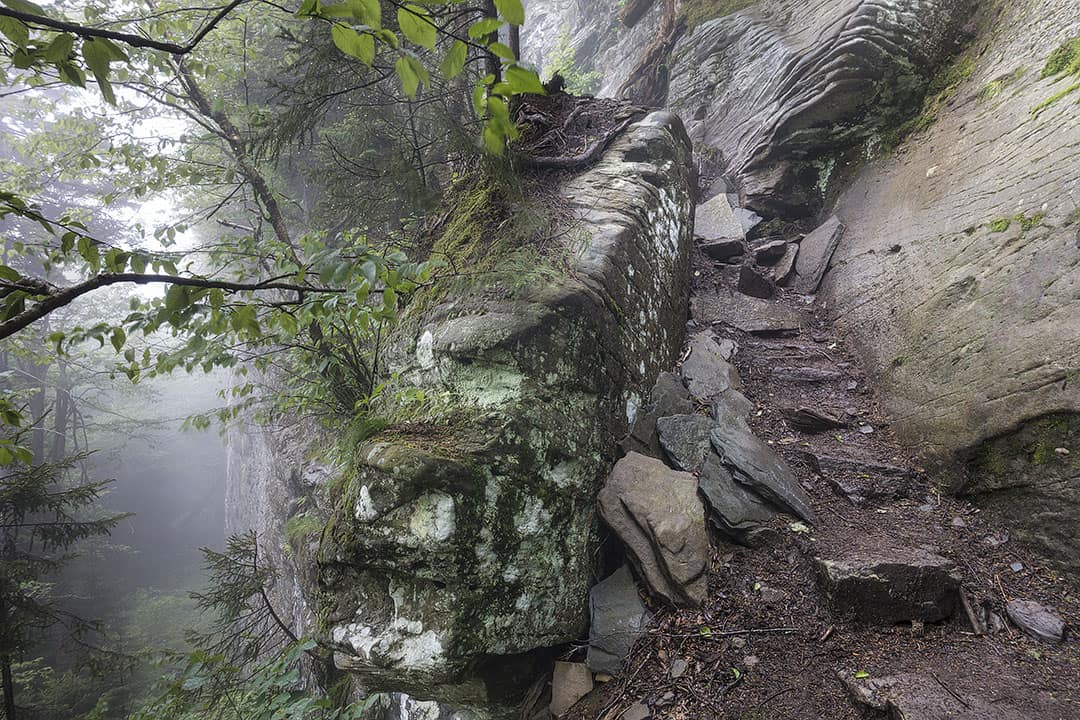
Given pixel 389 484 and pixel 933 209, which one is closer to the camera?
pixel 389 484

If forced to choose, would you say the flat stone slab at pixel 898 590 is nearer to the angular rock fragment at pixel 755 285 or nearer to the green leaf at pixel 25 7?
the angular rock fragment at pixel 755 285

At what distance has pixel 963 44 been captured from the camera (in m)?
5.79

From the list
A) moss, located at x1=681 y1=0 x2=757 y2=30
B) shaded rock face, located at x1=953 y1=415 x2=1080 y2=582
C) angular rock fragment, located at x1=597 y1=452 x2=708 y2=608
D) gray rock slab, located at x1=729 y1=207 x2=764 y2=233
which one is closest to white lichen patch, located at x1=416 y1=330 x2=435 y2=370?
angular rock fragment, located at x1=597 y1=452 x2=708 y2=608

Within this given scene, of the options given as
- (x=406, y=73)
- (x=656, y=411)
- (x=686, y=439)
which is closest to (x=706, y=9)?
(x=656, y=411)

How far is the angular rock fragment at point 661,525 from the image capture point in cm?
317

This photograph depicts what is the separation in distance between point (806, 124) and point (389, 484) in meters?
7.44

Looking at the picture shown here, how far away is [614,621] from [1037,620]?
8.01 feet

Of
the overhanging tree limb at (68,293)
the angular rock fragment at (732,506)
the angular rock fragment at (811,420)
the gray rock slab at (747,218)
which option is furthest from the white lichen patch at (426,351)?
the gray rock slab at (747,218)

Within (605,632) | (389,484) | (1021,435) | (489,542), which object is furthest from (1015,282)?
(389,484)

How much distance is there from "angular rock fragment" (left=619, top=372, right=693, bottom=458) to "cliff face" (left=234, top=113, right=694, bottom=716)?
13 cm

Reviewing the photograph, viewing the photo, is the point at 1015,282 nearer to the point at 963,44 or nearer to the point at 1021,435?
the point at 1021,435

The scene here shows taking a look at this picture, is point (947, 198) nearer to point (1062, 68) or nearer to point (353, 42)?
point (1062, 68)

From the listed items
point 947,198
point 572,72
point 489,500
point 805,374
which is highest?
point 572,72

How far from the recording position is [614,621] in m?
3.19
